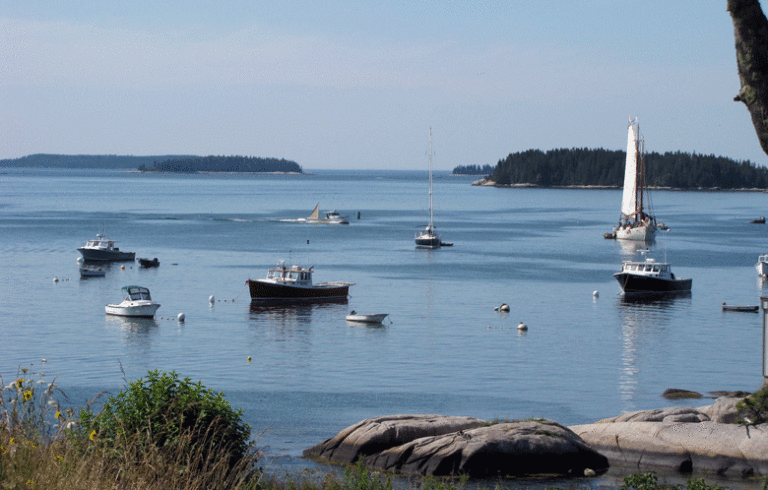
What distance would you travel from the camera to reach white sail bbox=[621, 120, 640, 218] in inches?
4707

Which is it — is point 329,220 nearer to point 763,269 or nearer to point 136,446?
point 763,269

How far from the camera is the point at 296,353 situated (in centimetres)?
4350

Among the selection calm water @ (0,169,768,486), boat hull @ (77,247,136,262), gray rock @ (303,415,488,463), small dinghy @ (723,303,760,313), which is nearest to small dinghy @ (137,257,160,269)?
calm water @ (0,169,768,486)

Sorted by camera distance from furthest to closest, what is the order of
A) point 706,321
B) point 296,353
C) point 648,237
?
point 648,237 → point 706,321 → point 296,353

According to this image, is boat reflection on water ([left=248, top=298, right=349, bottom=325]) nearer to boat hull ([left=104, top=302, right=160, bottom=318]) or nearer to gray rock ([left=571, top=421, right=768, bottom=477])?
boat hull ([left=104, top=302, right=160, bottom=318])

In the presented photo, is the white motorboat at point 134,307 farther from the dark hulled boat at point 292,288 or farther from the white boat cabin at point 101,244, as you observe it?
the white boat cabin at point 101,244

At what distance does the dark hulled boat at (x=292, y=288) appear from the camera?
2347 inches

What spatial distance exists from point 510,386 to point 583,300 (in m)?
28.9

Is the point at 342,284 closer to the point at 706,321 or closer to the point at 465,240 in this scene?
the point at 706,321

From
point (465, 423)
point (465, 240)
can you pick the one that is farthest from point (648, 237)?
point (465, 423)

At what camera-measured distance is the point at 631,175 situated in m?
120

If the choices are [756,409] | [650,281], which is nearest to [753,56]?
[756,409]

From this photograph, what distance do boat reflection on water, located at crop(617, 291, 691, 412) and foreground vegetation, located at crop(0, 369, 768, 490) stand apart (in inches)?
894

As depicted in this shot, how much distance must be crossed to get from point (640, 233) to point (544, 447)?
102051mm
